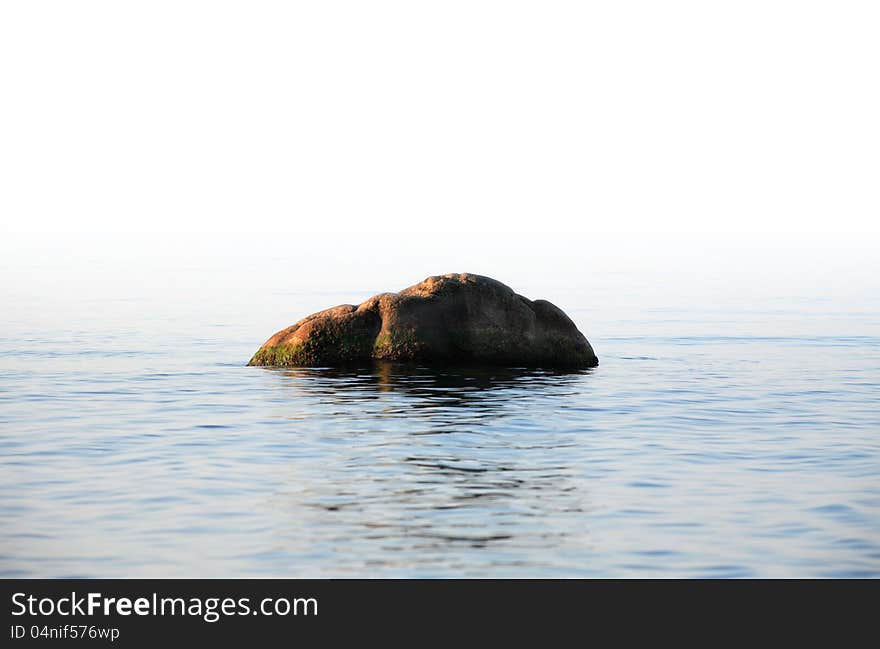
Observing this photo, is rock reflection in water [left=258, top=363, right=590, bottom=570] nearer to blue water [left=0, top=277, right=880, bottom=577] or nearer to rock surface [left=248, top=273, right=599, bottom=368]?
blue water [left=0, top=277, right=880, bottom=577]

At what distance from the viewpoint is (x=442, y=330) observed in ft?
91.7

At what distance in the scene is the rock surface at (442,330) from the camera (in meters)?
27.9

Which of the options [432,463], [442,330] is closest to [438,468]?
[432,463]

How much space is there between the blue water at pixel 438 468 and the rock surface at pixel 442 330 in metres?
0.84

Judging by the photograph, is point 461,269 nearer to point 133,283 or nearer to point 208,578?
point 133,283

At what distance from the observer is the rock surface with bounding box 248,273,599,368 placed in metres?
27.9

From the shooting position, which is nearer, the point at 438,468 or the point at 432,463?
the point at 438,468

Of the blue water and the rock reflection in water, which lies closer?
the blue water

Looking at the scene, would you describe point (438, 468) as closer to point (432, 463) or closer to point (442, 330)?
point (432, 463)

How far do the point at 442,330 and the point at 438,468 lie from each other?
1091 cm

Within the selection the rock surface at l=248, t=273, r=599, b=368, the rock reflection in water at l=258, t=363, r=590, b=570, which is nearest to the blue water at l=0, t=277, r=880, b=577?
the rock reflection in water at l=258, t=363, r=590, b=570

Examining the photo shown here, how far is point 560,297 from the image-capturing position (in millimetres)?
59156

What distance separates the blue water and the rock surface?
2.75ft
